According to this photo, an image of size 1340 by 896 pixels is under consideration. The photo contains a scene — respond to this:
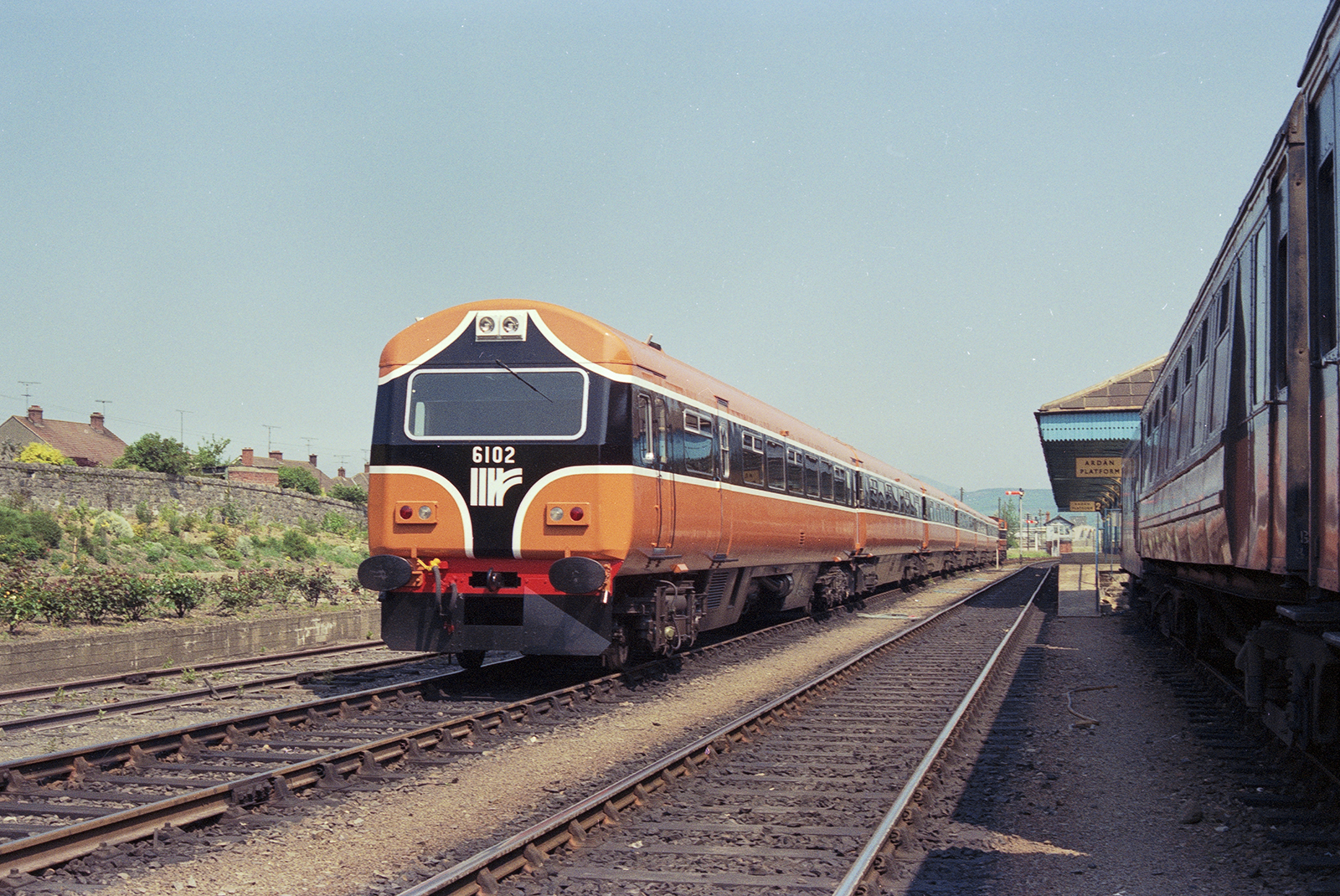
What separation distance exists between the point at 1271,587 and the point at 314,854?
5587mm

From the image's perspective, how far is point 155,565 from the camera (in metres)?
22.7

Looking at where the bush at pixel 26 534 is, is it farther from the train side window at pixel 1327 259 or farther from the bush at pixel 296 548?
the train side window at pixel 1327 259

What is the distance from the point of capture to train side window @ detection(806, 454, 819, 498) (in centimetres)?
1769

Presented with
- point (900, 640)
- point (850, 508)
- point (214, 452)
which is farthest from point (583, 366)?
point (214, 452)

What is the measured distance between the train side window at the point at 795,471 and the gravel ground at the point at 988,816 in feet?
19.1

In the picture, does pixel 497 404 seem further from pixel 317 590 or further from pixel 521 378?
pixel 317 590

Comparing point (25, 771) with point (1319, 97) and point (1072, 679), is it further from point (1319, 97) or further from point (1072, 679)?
point (1072, 679)

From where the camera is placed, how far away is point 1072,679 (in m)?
12.7

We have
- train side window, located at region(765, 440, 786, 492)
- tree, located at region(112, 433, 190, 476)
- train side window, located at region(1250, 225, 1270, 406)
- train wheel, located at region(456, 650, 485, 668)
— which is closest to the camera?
train side window, located at region(1250, 225, 1270, 406)

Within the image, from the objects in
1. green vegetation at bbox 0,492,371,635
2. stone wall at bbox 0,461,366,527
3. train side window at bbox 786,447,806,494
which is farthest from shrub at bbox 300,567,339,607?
stone wall at bbox 0,461,366,527

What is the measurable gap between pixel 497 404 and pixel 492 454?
1.68 ft

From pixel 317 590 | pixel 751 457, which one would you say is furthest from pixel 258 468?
pixel 751 457

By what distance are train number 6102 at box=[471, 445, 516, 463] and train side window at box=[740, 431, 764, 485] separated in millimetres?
4212

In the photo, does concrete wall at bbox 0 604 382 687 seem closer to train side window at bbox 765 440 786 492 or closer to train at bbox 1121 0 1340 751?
train side window at bbox 765 440 786 492
